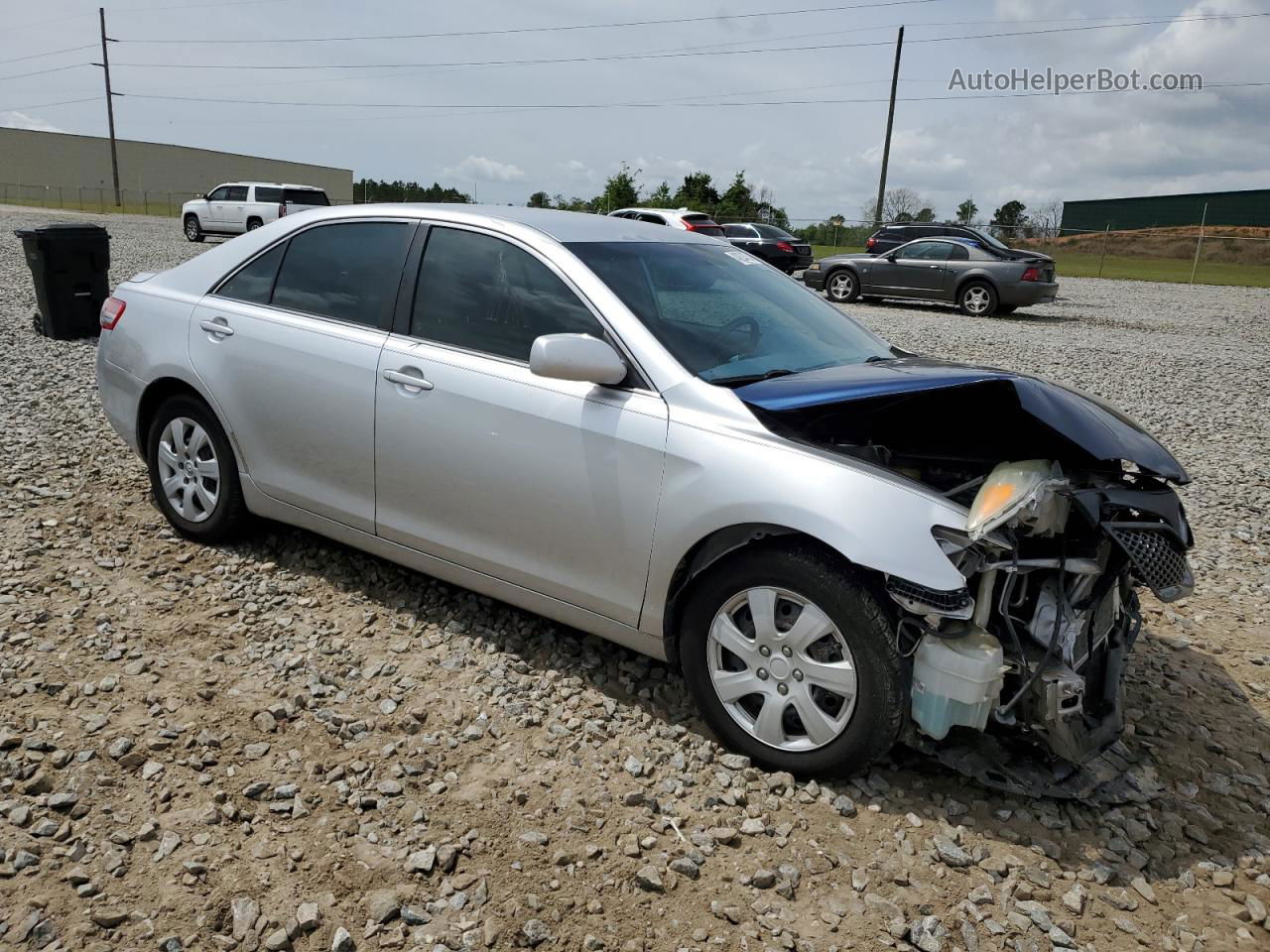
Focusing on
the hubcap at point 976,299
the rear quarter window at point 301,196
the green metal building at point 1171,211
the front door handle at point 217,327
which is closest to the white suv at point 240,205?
the rear quarter window at point 301,196

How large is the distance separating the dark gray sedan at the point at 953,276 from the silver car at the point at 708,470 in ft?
49.9

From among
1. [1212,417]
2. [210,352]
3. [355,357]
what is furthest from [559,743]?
[1212,417]

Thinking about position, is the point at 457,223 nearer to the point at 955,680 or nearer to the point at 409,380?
the point at 409,380

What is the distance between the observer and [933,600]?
9.23ft

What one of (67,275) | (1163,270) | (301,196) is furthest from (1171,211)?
(67,275)

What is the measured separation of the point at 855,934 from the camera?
258 centimetres

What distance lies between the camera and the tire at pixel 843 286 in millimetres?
19781

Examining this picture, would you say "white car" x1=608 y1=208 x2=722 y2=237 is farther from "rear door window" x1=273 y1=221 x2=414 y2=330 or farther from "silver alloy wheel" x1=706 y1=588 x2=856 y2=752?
"silver alloy wheel" x1=706 y1=588 x2=856 y2=752

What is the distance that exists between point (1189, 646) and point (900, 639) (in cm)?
229

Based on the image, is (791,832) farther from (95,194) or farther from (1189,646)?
(95,194)

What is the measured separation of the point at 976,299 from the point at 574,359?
55.7 ft

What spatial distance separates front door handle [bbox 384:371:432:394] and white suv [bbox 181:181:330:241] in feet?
88.9

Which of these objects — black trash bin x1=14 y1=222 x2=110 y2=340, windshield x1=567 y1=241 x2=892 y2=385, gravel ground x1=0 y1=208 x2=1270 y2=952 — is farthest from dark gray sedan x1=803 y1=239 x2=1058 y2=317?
windshield x1=567 y1=241 x2=892 y2=385

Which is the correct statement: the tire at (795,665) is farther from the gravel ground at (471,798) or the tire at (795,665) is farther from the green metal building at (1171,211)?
the green metal building at (1171,211)
